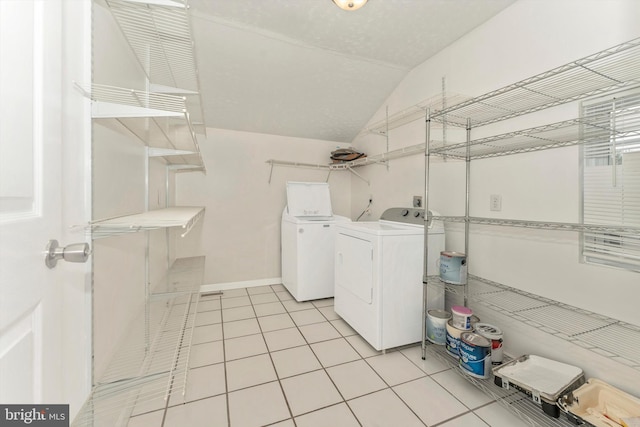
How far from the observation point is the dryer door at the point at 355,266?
187cm

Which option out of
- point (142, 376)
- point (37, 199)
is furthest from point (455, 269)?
point (37, 199)

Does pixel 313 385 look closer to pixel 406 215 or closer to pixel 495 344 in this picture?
pixel 495 344

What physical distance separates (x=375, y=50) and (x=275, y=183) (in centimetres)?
187

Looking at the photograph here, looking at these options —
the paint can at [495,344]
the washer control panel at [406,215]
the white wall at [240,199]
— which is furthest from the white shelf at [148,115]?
the paint can at [495,344]

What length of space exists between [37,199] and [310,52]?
222 cm

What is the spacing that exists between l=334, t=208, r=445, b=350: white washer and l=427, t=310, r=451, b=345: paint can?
69mm

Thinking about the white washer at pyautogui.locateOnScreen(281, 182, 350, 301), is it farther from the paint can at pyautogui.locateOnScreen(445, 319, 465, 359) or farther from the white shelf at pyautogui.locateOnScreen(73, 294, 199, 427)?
the paint can at pyautogui.locateOnScreen(445, 319, 465, 359)

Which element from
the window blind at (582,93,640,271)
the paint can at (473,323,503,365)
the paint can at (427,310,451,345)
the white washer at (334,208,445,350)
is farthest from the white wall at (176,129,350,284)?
the window blind at (582,93,640,271)

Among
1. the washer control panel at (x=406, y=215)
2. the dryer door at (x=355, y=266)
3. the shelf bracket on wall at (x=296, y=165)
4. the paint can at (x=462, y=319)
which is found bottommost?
the paint can at (x=462, y=319)

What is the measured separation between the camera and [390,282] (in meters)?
1.80

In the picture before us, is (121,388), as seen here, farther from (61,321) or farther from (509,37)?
(509,37)

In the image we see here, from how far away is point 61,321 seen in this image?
0.79 meters

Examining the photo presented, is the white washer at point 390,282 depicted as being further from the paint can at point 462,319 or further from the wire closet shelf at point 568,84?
the wire closet shelf at point 568,84

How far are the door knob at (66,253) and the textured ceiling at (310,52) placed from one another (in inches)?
73.9
